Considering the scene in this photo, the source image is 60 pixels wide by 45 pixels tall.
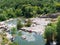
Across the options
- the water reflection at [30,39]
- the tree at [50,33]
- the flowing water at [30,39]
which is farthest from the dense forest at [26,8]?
the tree at [50,33]

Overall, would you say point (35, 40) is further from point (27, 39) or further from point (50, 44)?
point (50, 44)

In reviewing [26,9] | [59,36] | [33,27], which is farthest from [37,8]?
[59,36]

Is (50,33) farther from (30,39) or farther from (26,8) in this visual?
(26,8)

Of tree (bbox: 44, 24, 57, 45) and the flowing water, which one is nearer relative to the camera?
tree (bbox: 44, 24, 57, 45)

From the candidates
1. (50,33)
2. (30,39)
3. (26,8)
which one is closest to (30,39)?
(30,39)

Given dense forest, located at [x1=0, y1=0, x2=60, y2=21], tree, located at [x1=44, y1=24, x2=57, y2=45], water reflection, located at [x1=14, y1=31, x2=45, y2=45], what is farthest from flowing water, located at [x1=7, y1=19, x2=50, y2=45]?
dense forest, located at [x1=0, y1=0, x2=60, y2=21]

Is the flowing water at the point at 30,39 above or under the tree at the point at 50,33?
under

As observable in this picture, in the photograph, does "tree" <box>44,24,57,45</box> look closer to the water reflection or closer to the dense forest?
the water reflection

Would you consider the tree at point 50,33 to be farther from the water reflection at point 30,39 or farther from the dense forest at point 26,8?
the dense forest at point 26,8
